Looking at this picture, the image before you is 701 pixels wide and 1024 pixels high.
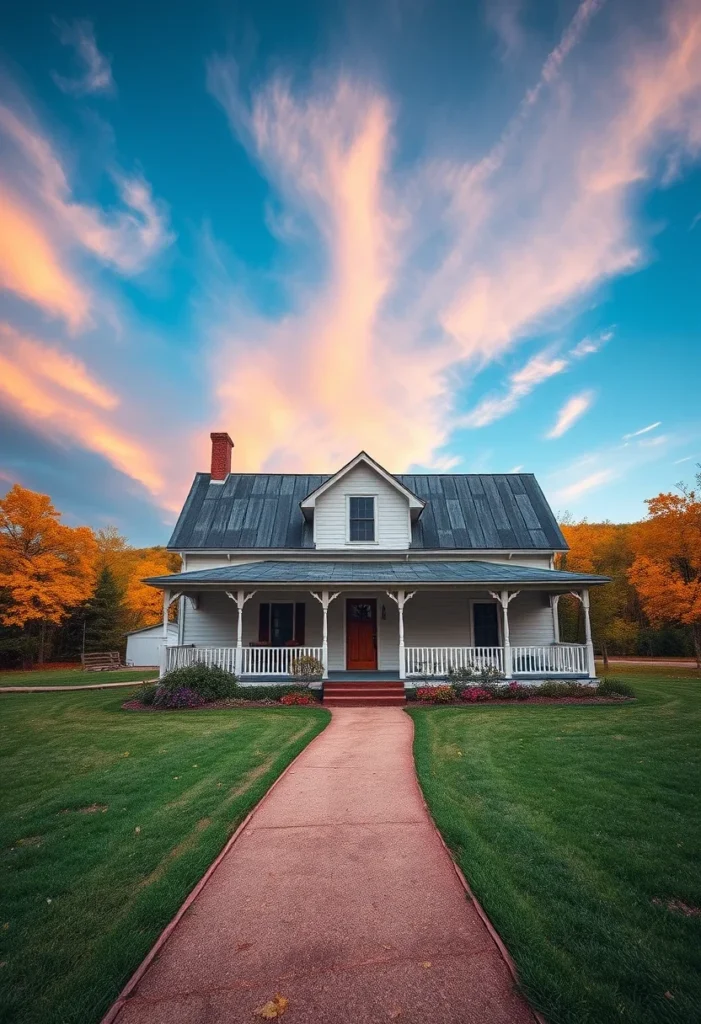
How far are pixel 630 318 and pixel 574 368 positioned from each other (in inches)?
116

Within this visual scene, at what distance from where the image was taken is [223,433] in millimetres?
21594

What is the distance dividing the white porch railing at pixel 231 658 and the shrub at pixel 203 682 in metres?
0.93

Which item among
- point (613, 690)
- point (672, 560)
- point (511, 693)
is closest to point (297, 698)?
point (511, 693)

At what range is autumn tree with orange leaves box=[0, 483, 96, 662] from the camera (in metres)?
28.9

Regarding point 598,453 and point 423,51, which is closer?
point 423,51

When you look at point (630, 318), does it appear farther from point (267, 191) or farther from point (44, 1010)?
point (44, 1010)

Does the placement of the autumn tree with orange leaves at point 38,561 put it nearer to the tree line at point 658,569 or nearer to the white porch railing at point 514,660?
the white porch railing at point 514,660

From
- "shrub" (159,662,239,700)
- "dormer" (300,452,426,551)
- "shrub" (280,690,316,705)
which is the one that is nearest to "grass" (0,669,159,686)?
"shrub" (159,662,239,700)

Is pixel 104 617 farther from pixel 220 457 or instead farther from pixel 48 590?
pixel 220 457

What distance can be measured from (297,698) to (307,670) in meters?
1.20

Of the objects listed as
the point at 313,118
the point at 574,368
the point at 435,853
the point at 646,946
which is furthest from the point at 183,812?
the point at 574,368

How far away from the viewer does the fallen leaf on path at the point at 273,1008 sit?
244cm

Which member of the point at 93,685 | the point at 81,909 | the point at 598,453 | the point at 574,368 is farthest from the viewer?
the point at 598,453

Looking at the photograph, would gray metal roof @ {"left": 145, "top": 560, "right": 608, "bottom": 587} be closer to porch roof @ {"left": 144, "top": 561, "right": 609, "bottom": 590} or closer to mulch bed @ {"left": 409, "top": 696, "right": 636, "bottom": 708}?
porch roof @ {"left": 144, "top": 561, "right": 609, "bottom": 590}
